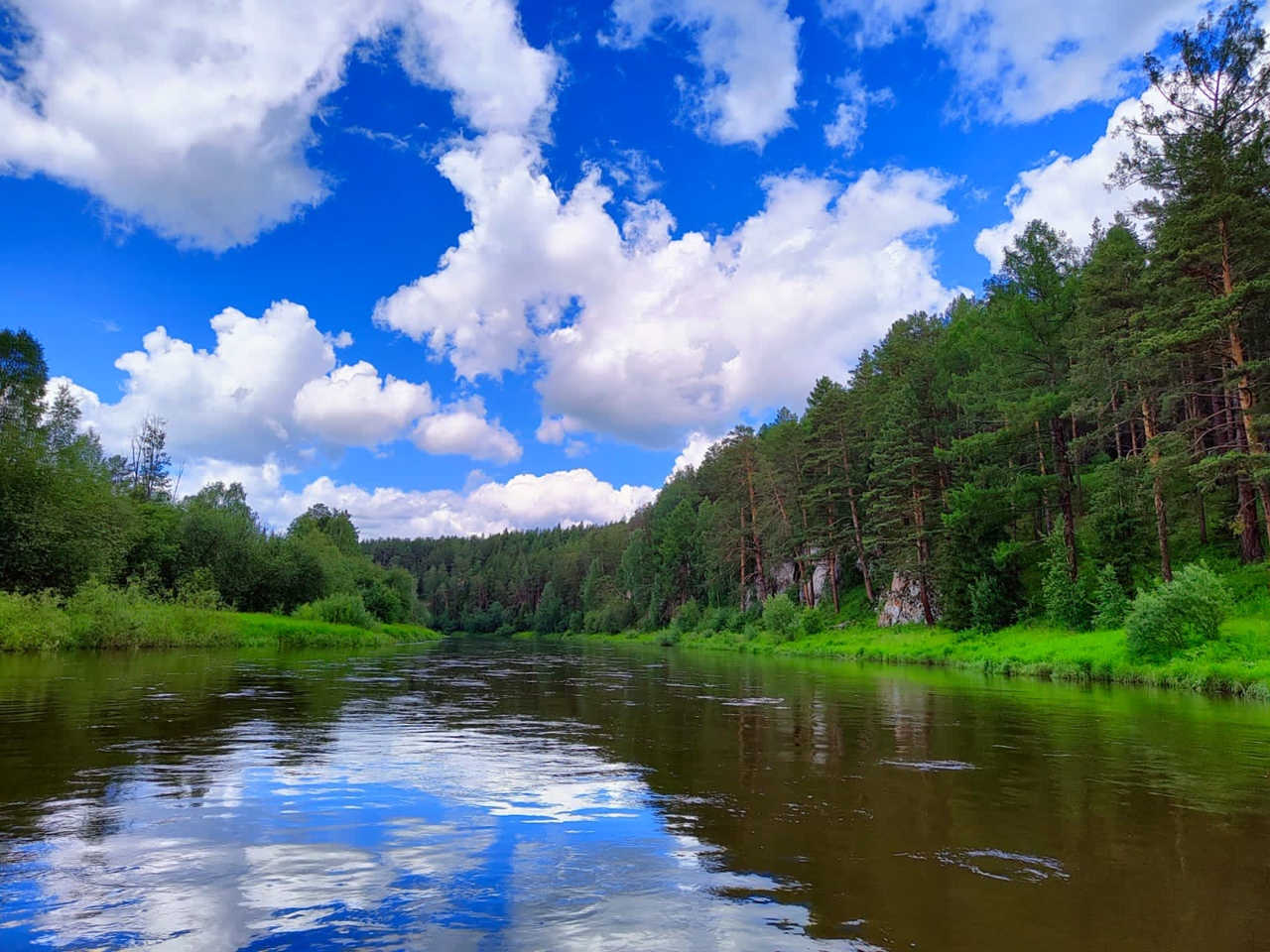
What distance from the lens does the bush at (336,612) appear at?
59.3 m

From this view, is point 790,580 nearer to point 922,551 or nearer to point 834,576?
point 834,576

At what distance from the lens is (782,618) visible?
203ft

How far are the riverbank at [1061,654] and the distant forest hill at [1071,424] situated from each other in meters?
2.76

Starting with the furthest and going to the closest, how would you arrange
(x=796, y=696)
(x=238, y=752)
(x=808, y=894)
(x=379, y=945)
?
Answer: (x=796, y=696) < (x=238, y=752) < (x=808, y=894) < (x=379, y=945)

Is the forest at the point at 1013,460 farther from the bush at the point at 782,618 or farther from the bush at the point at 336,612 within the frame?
the bush at the point at 782,618

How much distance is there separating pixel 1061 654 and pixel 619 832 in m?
30.1

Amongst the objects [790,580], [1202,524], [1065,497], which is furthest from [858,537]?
[790,580]

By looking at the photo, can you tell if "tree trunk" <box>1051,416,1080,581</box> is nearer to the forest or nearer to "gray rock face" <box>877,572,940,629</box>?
the forest

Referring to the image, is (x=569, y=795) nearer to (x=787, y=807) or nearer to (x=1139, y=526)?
(x=787, y=807)

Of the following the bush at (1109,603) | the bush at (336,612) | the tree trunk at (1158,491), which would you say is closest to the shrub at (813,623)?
the bush at (1109,603)

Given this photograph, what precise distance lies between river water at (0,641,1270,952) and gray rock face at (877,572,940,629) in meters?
38.1

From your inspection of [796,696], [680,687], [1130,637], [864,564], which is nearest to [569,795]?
[796,696]

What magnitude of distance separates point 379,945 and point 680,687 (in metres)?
21.6

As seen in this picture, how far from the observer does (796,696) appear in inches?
875
